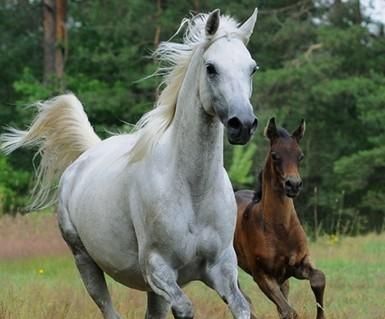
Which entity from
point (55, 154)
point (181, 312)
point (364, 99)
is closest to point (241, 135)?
point (181, 312)

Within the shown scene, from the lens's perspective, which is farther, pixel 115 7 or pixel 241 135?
pixel 115 7

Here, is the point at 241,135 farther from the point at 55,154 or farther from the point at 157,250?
the point at 55,154

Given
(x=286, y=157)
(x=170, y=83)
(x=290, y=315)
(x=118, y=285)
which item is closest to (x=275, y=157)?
(x=286, y=157)

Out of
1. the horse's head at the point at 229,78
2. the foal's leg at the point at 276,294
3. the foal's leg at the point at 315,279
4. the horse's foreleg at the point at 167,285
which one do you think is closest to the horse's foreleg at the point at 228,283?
the horse's foreleg at the point at 167,285

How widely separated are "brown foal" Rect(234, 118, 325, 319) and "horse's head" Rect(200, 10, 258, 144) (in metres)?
3.04

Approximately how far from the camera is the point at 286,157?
1009cm

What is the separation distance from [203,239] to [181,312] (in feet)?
1.47

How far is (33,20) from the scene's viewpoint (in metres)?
42.1

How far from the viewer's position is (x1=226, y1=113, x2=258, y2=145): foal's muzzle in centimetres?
625

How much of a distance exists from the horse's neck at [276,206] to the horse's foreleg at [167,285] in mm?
3267

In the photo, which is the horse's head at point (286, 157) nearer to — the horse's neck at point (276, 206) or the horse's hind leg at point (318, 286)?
the horse's neck at point (276, 206)

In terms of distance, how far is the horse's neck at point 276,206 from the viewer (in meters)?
10.2

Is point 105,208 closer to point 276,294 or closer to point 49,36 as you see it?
point 276,294

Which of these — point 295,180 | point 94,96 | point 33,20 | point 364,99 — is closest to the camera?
point 295,180
